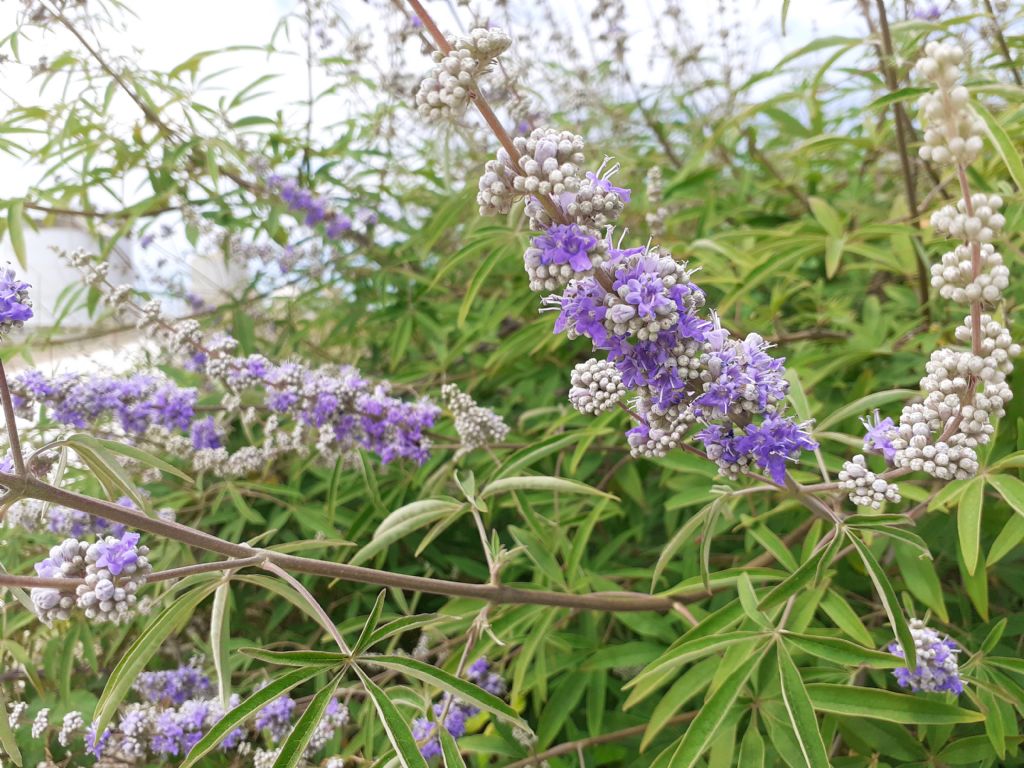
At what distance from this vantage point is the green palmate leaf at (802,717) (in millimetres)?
1498

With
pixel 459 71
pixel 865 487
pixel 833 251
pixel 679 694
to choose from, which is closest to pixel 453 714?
pixel 679 694

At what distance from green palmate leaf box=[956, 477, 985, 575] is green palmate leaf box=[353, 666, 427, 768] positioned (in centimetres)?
126

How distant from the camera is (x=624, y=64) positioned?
4906 mm

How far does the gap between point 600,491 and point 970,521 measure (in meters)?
1.07

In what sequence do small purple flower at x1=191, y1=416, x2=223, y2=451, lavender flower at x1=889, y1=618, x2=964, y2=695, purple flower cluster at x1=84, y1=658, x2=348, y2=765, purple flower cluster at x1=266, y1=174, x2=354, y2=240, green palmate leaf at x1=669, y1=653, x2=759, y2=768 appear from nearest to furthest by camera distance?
green palmate leaf at x1=669, y1=653, x2=759, y2=768 < lavender flower at x1=889, y1=618, x2=964, y2=695 < purple flower cluster at x1=84, y1=658, x2=348, y2=765 < small purple flower at x1=191, y1=416, x2=223, y2=451 < purple flower cluster at x1=266, y1=174, x2=354, y2=240

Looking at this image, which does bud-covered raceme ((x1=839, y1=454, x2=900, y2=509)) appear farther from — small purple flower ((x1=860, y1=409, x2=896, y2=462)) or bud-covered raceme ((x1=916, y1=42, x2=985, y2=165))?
bud-covered raceme ((x1=916, y1=42, x2=985, y2=165))

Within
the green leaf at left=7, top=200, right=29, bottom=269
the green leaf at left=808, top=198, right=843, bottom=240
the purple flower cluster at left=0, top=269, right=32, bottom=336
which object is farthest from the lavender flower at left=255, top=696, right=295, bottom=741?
the green leaf at left=808, top=198, right=843, bottom=240

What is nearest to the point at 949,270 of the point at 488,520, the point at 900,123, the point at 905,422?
the point at 905,422

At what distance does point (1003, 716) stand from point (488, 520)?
78.9 inches

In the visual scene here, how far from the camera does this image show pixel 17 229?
10.9 ft

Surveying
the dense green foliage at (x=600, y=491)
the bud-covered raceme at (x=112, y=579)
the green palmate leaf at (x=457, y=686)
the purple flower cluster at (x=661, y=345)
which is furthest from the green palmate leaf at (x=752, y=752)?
the bud-covered raceme at (x=112, y=579)

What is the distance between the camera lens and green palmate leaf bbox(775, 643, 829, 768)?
4.91 ft

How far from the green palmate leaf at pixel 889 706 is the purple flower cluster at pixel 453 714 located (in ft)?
2.90

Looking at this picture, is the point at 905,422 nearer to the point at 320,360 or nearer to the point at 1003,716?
the point at 1003,716
